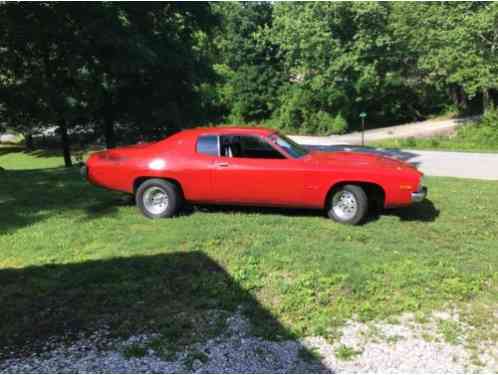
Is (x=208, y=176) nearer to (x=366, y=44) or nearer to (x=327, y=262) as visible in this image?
(x=327, y=262)

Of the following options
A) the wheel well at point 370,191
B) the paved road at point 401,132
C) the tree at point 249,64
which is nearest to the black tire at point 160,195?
the wheel well at point 370,191

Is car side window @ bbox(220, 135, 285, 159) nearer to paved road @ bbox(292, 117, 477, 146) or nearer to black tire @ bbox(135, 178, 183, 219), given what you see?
black tire @ bbox(135, 178, 183, 219)

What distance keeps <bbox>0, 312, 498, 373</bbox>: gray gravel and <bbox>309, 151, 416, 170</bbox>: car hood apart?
312cm

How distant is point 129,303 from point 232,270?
3.99ft

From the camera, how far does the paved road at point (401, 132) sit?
27.5 meters

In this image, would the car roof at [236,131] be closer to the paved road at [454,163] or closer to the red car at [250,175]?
the red car at [250,175]

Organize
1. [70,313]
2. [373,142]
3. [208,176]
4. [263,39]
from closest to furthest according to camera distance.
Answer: [70,313] → [208,176] → [373,142] → [263,39]

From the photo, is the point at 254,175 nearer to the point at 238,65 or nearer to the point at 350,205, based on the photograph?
the point at 350,205

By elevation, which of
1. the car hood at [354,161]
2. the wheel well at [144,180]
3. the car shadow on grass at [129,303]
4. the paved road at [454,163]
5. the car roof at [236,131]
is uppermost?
the car roof at [236,131]

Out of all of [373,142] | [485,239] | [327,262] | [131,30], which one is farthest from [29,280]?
[373,142]

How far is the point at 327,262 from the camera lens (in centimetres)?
513

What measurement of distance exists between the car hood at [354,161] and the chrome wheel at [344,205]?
435 millimetres

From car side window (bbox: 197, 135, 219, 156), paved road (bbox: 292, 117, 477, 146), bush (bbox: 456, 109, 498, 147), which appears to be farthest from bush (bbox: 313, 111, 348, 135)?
car side window (bbox: 197, 135, 219, 156)

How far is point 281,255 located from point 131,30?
10096 millimetres
